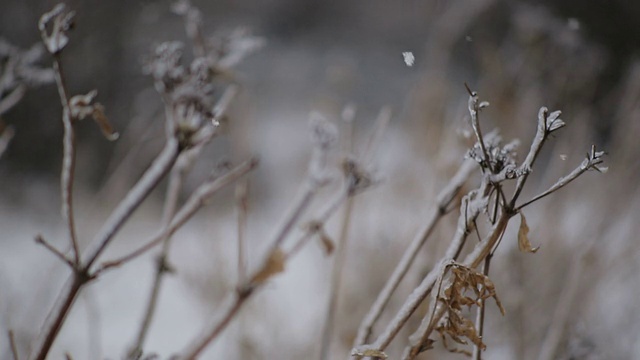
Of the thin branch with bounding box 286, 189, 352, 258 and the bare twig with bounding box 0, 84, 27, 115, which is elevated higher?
the bare twig with bounding box 0, 84, 27, 115

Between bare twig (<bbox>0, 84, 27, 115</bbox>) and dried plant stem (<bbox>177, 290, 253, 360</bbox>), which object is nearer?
dried plant stem (<bbox>177, 290, 253, 360</bbox>)

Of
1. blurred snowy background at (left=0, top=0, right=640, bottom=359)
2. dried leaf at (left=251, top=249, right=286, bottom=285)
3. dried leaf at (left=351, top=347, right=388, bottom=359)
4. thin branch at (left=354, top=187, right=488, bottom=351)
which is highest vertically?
blurred snowy background at (left=0, top=0, right=640, bottom=359)

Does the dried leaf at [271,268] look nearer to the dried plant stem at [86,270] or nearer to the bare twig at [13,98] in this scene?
the dried plant stem at [86,270]

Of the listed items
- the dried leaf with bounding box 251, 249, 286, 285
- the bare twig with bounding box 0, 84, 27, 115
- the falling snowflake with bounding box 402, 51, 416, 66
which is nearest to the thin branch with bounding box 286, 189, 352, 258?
the dried leaf with bounding box 251, 249, 286, 285

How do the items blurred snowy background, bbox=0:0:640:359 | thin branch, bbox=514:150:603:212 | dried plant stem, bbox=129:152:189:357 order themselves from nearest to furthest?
thin branch, bbox=514:150:603:212
dried plant stem, bbox=129:152:189:357
blurred snowy background, bbox=0:0:640:359

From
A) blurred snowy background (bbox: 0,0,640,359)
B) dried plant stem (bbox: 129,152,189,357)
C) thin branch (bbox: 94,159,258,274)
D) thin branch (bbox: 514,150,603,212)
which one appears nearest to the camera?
thin branch (bbox: 514,150,603,212)

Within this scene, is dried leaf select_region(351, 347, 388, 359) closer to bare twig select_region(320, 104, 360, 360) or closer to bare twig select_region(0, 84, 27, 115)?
bare twig select_region(320, 104, 360, 360)
